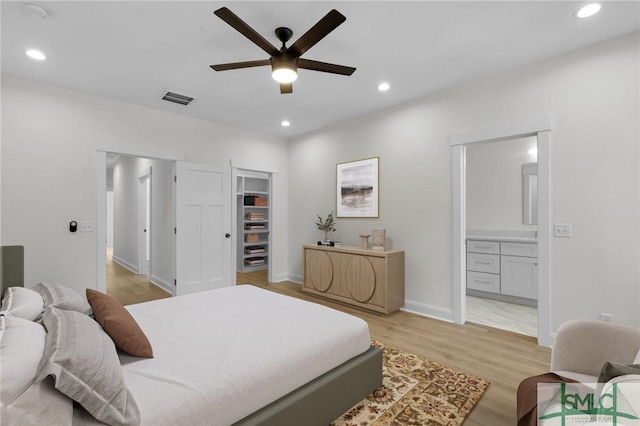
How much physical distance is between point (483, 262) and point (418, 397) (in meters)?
3.00

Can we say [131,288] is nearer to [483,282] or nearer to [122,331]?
[122,331]

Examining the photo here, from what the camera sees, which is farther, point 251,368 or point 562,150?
point 562,150

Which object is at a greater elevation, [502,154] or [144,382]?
[502,154]

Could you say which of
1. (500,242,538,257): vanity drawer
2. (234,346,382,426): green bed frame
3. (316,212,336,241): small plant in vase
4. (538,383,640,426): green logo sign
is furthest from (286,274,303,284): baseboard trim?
(538,383,640,426): green logo sign

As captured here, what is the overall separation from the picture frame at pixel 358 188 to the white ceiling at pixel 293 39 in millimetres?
1014

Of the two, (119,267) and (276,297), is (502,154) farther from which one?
(119,267)

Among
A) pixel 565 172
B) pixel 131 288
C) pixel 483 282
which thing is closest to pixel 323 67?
pixel 565 172

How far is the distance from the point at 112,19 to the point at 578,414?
3530 millimetres

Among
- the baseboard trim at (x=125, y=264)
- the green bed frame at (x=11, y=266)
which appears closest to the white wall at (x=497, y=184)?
the green bed frame at (x=11, y=266)

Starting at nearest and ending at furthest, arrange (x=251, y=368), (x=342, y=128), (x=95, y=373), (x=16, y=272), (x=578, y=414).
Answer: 1. (x=95, y=373)
2. (x=578, y=414)
3. (x=251, y=368)
4. (x=16, y=272)
5. (x=342, y=128)

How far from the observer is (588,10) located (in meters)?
2.15

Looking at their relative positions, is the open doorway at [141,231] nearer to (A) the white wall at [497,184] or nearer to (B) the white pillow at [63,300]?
(B) the white pillow at [63,300]

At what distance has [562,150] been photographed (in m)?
2.79

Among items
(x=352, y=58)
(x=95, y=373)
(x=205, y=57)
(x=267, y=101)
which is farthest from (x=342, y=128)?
(x=95, y=373)
